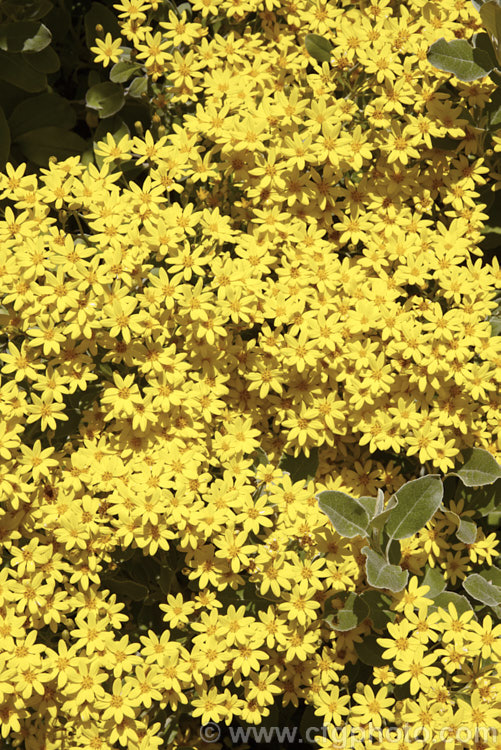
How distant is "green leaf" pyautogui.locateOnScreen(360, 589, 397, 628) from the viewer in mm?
2459

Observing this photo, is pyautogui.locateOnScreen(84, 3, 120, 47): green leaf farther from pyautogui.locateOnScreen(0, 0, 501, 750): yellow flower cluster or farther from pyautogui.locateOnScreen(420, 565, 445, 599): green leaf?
pyautogui.locateOnScreen(420, 565, 445, 599): green leaf

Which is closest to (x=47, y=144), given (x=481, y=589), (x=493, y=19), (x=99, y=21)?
(x=99, y=21)

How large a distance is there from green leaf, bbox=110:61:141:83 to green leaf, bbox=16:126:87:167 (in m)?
0.40

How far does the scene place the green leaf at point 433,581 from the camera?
256cm

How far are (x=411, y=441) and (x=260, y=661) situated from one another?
0.89m

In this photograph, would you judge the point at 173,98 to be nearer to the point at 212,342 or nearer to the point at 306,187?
the point at 306,187

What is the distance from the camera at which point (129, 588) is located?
256 centimetres

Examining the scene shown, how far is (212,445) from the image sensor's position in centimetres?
248

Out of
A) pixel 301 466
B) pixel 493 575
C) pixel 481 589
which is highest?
pixel 301 466

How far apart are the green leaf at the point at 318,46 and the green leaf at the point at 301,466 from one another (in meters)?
1.42

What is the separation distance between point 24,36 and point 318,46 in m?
1.13

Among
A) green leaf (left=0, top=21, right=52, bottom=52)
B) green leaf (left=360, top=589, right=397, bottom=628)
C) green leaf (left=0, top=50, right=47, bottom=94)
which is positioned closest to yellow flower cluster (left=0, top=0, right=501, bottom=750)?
green leaf (left=360, top=589, right=397, bottom=628)

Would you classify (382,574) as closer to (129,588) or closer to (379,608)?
(379,608)

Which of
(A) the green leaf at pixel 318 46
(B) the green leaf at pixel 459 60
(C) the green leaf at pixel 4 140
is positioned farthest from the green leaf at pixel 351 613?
(C) the green leaf at pixel 4 140
